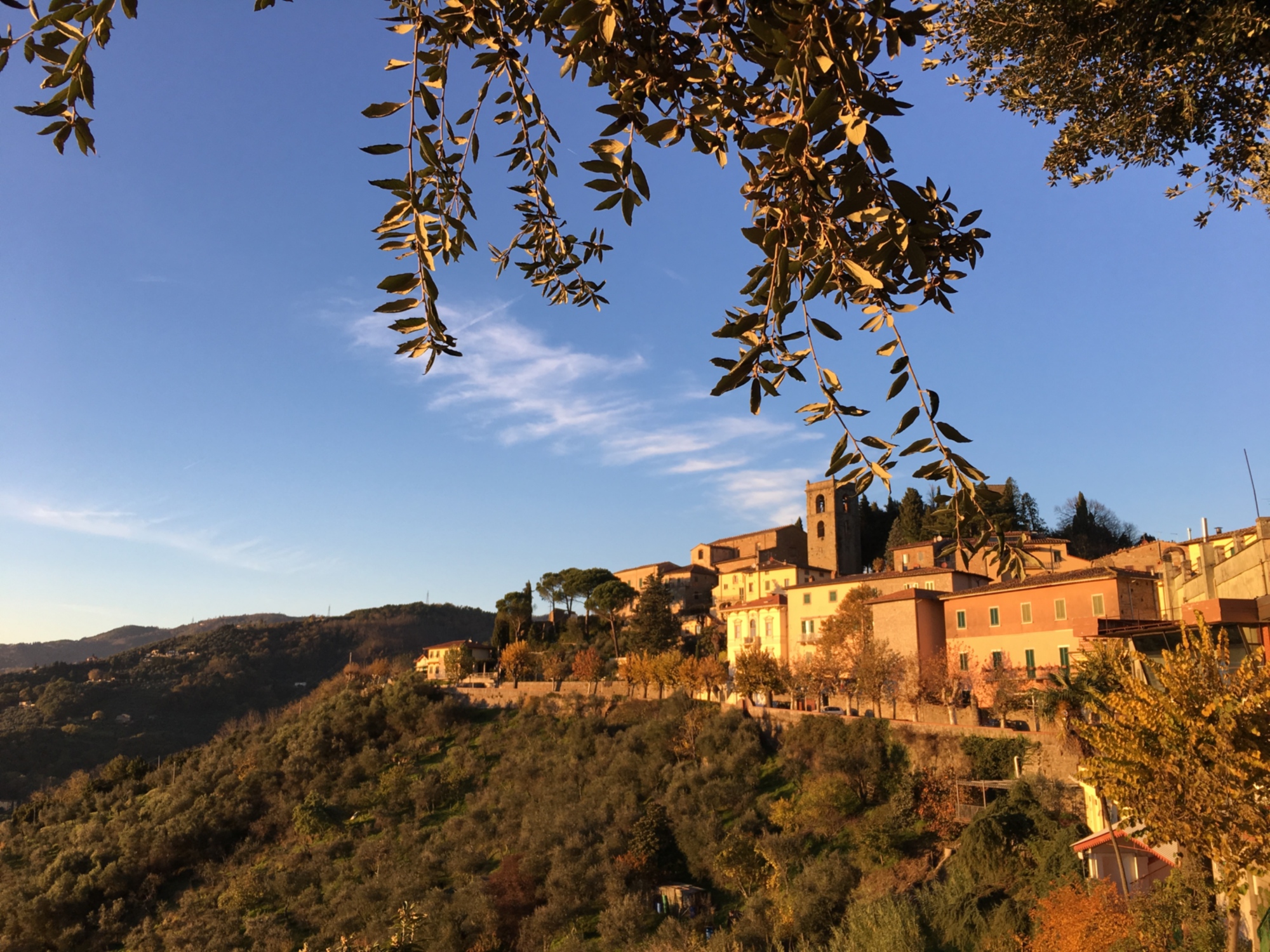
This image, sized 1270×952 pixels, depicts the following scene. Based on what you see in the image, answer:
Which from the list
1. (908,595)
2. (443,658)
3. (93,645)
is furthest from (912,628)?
(93,645)

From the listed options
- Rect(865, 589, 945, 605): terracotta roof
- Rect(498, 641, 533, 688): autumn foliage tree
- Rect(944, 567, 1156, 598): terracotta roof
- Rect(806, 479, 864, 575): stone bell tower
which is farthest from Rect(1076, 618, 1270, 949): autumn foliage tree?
Rect(806, 479, 864, 575): stone bell tower

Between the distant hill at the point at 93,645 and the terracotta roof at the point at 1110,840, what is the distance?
135 meters

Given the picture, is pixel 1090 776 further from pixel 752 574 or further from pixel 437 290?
pixel 752 574

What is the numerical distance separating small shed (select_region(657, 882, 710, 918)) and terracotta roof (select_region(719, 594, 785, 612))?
26.3 metres

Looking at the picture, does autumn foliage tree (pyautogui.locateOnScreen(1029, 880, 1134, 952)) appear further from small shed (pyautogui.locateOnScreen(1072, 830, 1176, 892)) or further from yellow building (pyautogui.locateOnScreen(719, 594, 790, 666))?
yellow building (pyautogui.locateOnScreen(719, 594, 790, 666))

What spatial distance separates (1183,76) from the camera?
809 centimetres

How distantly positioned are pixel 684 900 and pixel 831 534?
48.3m

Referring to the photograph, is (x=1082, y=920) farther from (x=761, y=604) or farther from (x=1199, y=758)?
(x=761, y=604)

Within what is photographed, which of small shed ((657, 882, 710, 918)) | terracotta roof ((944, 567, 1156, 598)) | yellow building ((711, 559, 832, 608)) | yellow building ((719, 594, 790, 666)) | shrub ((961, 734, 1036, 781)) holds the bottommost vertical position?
small shed ((657, 882, 710, 918))

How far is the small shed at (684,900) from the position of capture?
2677cm

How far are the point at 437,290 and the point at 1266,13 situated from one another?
263 inches

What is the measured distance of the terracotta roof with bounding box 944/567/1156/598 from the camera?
121 feet

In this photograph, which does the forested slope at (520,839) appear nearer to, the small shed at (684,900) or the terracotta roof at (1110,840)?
the small shed at (684,900)

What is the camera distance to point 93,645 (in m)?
157
